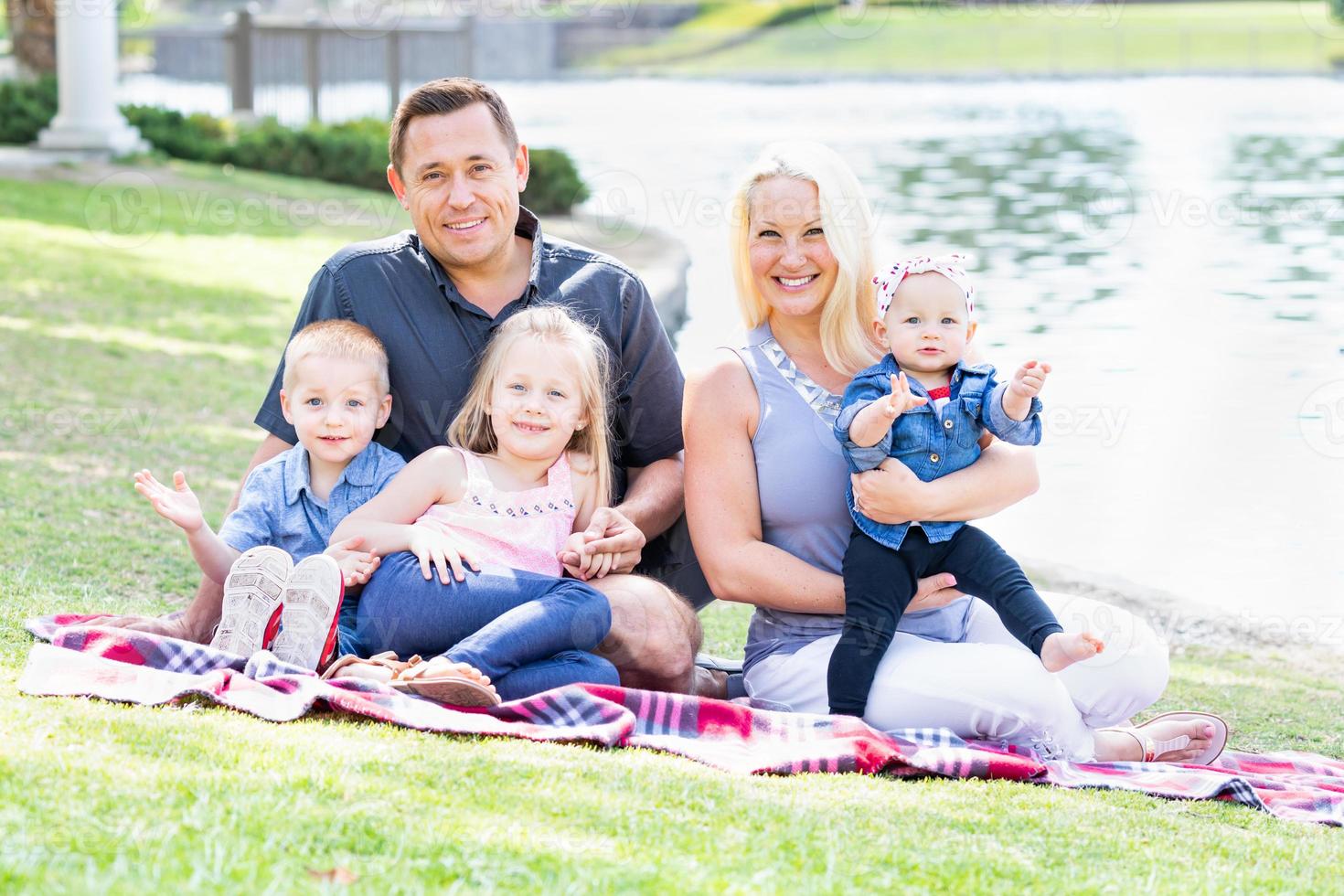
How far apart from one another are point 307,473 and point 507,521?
0.59 m

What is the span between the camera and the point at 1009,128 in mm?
28109

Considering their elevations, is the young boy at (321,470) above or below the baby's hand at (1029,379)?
below

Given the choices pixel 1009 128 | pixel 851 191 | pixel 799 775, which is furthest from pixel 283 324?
pixel 1009 128

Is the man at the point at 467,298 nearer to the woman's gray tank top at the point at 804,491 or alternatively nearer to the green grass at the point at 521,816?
the woman's gray tank top at the point at 804,491

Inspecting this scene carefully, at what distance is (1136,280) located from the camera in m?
13.4

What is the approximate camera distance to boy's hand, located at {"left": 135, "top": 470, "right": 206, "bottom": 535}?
3.84 metres

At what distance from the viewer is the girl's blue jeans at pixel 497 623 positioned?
379 centimetres

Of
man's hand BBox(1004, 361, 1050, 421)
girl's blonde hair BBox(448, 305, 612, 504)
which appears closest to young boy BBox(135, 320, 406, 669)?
girl's blonde hair BBox(448, 305, 612, 504)

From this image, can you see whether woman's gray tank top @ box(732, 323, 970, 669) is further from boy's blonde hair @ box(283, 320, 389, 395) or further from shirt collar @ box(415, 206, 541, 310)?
boy's blonde hair @ box(283, 320, 389, 395)

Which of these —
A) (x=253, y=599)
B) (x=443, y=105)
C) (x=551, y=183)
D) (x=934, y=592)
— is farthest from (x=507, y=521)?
(x=551, y=183)

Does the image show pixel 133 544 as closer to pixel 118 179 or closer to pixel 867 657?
pixel 867 657

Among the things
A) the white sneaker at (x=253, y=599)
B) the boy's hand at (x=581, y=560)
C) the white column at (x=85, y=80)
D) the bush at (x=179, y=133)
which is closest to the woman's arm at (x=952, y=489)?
the boy's hand at (x=581, y=560)

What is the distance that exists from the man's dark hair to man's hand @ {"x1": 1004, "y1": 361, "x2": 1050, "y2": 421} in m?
1.61

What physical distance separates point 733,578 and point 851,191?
3.42 feet
